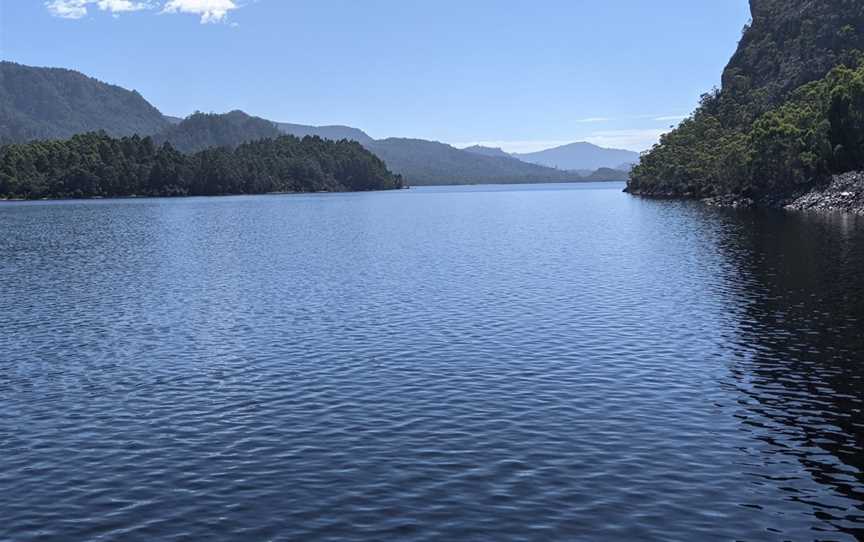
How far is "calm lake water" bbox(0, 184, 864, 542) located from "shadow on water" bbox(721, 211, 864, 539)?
0.62 feet

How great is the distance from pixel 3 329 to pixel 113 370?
57.6 ft

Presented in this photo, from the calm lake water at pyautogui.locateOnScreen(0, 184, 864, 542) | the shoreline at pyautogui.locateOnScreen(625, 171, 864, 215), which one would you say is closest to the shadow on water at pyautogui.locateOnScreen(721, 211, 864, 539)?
the calm lake water at pyautogui.locateOnScreen(0, 184, 864, 542)

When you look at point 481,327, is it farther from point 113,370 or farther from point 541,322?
point 113,370

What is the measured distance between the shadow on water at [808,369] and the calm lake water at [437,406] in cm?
19

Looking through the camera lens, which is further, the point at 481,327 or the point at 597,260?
the point at 597,260

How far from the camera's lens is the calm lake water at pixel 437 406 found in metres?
23.5

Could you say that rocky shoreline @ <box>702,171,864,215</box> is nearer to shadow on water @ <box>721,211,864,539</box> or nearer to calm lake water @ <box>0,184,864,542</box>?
shadow on water @ <box>721,211,864,539</box>

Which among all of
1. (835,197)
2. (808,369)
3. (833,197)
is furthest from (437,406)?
(833,197)

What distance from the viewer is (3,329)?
53.6 metres

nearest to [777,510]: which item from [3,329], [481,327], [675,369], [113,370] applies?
[675,369]

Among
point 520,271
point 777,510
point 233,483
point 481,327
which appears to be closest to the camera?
point 777,510

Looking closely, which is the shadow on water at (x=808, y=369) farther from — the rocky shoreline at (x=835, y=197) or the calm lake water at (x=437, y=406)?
the rocky shoreline at (x=835, y=197)

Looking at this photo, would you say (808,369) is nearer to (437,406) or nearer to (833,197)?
(437,406)

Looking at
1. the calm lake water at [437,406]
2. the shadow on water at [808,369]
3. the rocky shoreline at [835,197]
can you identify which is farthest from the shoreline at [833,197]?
the calm lake water at [437,406]
